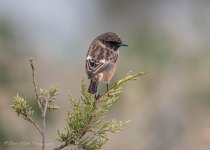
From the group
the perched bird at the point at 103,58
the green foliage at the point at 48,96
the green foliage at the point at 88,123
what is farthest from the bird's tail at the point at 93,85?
the green foliage at the point at 48,96

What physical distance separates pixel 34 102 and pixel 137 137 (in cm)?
474

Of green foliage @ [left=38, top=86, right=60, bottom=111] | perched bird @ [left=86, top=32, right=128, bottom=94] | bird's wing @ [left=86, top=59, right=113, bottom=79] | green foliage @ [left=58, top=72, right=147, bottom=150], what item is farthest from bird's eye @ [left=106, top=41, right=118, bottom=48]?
green foliage @ [left=38, top=86, right=60, bottom=111]

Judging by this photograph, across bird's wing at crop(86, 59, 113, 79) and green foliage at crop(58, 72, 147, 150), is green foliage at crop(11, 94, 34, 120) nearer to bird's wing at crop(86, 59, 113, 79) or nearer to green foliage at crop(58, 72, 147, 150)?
green foliage at crop(58, 72, 147, 150)

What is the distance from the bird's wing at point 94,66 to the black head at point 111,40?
243 mm

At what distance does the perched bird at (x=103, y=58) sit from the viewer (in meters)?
6.52

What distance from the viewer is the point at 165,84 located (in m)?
15.1

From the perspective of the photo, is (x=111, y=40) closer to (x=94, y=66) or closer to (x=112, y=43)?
(x=112, y=43)

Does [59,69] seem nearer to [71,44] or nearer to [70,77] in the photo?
[70,77]

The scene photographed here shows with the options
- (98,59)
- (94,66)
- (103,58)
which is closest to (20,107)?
(94,66)

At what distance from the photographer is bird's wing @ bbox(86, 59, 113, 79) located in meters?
6.46

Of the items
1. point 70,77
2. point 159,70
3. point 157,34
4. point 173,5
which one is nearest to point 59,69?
point 70,77

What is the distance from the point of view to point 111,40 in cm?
693

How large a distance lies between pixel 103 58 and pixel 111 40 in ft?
0.71

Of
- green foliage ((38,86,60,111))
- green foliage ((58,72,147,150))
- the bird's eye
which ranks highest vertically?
the bird's eye
